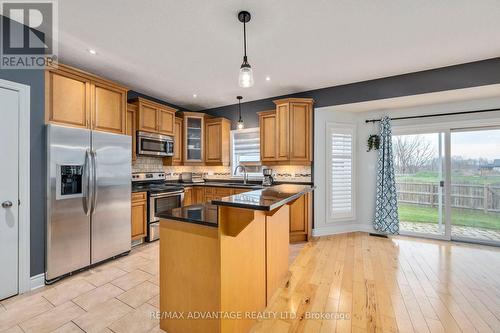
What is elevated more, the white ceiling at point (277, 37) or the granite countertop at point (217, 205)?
the white ceiling at point (277, 37)

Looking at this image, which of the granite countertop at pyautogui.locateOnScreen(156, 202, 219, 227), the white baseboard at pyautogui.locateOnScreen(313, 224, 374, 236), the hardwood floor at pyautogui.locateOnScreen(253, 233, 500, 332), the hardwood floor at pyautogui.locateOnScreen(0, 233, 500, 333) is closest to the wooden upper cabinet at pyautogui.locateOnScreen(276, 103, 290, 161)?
the white baseboard at pyautogui.locateOnScreen(313, 224, 374, 236)

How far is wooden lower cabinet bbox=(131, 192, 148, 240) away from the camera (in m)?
3.51

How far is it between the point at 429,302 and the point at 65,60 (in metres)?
5.20

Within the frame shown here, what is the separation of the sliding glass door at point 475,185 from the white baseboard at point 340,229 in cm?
139

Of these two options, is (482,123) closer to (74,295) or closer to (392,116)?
(392,116)

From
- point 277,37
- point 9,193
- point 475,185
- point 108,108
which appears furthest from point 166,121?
point 475,185

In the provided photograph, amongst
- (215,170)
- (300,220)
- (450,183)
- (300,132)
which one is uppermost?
(300,132)

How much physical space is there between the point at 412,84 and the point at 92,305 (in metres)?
5.01

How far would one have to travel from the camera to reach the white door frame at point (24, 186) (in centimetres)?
228

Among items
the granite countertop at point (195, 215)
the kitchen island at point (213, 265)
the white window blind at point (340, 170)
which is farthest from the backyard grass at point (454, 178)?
the granite countertop at point (195, 215)

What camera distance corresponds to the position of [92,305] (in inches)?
82.3

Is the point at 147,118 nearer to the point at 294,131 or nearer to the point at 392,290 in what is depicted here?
the point at 294,131

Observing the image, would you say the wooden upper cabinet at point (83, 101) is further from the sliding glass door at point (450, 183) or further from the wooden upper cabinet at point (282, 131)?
the sliding glass door at point (450, 183)

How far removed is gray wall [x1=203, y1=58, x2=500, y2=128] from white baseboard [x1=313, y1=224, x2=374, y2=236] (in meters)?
2.40
